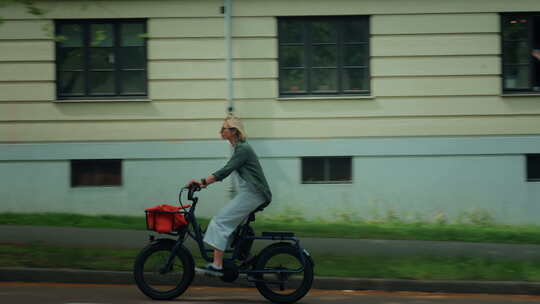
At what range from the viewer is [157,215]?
683 centimetres

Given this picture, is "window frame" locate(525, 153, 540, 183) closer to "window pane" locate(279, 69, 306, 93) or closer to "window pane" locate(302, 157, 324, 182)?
"window pane" locate(302, 157, 324, 182)

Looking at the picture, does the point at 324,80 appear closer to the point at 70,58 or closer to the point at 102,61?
the point at 102,61

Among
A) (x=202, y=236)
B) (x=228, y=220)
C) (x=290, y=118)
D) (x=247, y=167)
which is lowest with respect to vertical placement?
(x=202, y=236)

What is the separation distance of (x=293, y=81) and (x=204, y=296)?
6290 mm

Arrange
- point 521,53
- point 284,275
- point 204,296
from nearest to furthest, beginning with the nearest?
point 284,275
point 204,296
point 521,53

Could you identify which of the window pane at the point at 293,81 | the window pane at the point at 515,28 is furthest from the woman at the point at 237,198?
the window pane at the point at 515,28

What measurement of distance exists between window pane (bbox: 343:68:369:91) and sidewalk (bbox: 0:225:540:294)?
3589 mm

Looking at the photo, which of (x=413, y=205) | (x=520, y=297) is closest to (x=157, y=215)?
(x=520, y=297)

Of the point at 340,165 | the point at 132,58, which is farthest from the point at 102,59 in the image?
the point at 340,165

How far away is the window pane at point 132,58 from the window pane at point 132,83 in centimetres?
13

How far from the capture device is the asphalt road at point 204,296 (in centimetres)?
707

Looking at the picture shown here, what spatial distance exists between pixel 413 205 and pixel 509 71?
3128mm

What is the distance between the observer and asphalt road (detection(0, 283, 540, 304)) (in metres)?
7.07

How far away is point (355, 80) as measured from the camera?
1284 cm
